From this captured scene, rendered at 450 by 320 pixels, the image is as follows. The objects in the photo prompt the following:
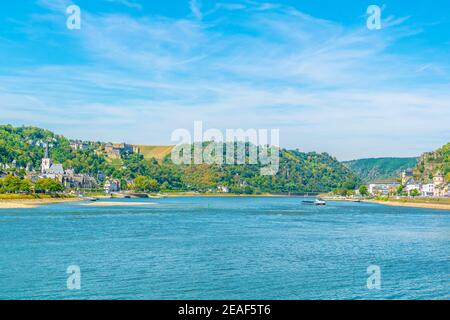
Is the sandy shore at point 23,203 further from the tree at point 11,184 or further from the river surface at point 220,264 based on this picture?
the river surface at point 220,264

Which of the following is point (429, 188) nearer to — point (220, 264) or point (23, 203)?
point (23, 203)

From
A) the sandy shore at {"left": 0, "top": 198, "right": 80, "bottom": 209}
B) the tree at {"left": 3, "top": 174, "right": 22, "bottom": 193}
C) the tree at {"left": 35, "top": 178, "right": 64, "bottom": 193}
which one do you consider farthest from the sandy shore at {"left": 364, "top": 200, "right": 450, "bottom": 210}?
the tree at {"left": 3, "top": 174, "right": 22, "bottom": 193}

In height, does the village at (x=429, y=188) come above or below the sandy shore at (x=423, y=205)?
above

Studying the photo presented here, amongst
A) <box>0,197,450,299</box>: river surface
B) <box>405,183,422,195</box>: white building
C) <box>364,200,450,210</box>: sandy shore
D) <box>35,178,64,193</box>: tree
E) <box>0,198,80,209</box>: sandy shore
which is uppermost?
<box>35,178,64,193</box>: tree

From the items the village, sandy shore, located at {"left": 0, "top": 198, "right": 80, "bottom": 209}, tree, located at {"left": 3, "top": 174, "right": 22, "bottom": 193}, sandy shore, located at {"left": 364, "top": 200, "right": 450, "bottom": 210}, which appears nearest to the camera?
sandy shore, located at {"left": 0, "top": 198, "right": 80, "bottom": 209}

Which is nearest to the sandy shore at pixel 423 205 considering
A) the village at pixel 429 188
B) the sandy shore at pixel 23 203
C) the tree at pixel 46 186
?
the village at pixel 429 188

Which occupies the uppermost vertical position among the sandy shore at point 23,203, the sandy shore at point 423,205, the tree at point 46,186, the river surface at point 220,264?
the tree at point 46,186

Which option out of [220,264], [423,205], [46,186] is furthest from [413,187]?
[220,264]

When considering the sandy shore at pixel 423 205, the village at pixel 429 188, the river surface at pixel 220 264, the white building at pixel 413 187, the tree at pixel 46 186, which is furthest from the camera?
the white building at pixel 413 187

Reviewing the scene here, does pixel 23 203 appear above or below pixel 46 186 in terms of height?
below

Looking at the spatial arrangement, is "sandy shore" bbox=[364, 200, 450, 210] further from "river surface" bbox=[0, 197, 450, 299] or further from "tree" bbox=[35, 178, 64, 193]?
"tree" bbox=[35, 178, 64, 193]

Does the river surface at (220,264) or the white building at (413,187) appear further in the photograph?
the white building at (413,187)

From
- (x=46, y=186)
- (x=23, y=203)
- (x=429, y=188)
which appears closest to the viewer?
(x=23, y=203)

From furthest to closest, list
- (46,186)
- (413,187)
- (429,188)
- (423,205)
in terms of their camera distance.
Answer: (413,187) < (429,188) < (423,205) < (46,186)
